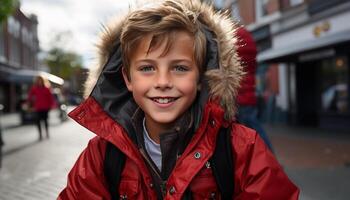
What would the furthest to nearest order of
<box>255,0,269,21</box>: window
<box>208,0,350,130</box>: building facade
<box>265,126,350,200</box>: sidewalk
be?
1. <box>255,0,269,21</box>: window
2. <box>208,0,350,130</box>: building facade
3. <box>265,126,350,200</box>: sidewalk

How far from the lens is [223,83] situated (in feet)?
7.04

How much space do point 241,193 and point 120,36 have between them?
893mm

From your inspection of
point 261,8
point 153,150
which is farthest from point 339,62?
point 153,150

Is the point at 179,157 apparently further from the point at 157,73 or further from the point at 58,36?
the point at 58,36

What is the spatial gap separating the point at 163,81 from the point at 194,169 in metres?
0.39

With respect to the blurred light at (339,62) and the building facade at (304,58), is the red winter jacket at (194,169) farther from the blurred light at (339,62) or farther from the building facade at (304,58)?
the blurred light at (339,62)

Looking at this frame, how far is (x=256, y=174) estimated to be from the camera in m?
1.97

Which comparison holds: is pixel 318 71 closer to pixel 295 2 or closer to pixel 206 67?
pixel 295 2

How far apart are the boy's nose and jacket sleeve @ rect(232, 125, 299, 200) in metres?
0.36

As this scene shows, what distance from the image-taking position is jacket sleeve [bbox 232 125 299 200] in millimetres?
1963

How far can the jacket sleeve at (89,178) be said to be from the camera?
2.11 meters

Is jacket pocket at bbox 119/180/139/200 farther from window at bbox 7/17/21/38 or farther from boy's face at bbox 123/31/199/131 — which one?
window at bbox 7/17/21/38

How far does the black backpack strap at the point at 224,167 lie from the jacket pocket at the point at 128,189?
0.35 meters

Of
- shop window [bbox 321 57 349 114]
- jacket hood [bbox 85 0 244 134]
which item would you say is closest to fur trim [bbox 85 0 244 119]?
jacket hood [bbox 85 0 244 134]
